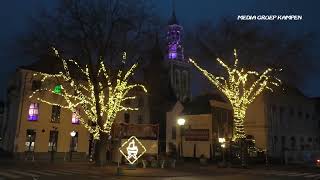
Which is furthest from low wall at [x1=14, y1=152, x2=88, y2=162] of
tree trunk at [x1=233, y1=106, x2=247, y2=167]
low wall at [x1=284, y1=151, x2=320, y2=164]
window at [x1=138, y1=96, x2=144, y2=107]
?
low wall at [x1=284, y1=151, x2=320, y2=164]

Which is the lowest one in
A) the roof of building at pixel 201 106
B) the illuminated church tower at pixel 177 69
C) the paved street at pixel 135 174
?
the paved street at pixel 135 174

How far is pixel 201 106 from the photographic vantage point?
4931cm

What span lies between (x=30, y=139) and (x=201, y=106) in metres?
21.7

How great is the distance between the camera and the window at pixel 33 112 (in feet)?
153

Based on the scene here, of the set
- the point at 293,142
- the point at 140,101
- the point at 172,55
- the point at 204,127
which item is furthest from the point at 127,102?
the point at 172,55

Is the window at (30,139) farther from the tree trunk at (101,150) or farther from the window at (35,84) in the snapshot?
the tree trunk at (101,150)

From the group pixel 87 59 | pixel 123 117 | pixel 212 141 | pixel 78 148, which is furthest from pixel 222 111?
pixel 87 59

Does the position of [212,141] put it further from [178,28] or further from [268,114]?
[178,28]

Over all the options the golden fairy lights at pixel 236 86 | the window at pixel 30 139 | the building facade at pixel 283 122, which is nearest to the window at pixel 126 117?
the window at pixel 30 139

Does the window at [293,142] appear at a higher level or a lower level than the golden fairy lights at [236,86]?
lower

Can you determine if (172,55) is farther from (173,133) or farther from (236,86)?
(236,86)

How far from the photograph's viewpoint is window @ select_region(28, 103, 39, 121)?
46.6 m

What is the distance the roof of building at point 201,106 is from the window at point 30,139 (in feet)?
63.8

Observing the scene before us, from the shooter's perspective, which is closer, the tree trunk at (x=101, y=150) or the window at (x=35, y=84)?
the tree trunk at (x=101, y=150)
